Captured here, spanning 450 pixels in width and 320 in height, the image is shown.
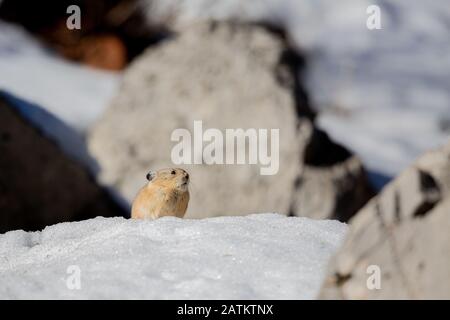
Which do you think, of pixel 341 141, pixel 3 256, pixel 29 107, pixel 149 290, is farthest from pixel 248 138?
pixel 149 290

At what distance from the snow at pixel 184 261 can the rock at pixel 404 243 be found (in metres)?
0.36

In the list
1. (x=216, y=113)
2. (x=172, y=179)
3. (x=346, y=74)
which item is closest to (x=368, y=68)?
(x=346, y=74)

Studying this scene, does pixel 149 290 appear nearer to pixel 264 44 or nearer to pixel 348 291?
pixel 348 291

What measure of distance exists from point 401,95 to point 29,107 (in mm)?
4015

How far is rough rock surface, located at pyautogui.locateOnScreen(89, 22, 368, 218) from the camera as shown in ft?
32.1

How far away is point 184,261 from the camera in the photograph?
4.91 m

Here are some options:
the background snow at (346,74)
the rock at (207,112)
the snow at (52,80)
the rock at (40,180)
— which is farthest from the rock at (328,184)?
the snow at (52,80)

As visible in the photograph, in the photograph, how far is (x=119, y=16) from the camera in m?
11.6

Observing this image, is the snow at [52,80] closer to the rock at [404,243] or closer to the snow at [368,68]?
the snow at [368,68]

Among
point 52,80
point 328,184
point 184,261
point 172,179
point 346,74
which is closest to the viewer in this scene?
point 184,261

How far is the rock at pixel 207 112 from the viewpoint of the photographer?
985cm

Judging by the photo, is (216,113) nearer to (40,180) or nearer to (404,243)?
(40,180)

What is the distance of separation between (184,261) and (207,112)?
547 centimetres

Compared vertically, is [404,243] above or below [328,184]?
below
